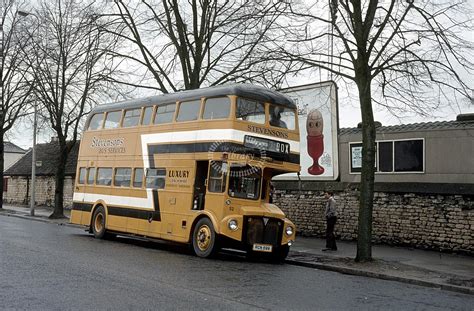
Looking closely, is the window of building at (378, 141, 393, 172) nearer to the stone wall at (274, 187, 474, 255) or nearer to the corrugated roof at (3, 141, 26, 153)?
the stone wall at (274, 187, 474, 255)

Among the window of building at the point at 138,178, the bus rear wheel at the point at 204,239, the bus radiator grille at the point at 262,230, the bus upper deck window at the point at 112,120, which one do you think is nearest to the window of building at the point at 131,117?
the bus upper deck window at the point at 112,120

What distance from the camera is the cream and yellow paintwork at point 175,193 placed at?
15.1 metres

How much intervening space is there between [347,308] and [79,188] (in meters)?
14.9

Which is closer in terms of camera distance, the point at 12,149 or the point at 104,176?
the point at 104,176

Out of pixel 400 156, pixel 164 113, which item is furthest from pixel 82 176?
pixel 400 156

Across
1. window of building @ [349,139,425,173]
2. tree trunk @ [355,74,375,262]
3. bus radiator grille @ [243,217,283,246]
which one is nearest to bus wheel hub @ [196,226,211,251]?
bus radiator grille @ [243,217,283,246]

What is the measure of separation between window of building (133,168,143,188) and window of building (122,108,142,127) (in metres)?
1.60

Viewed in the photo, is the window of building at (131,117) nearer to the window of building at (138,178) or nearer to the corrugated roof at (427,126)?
the window of building at (138,178)

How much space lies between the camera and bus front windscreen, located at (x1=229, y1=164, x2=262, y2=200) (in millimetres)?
15188

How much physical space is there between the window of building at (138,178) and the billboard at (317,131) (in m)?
6.13

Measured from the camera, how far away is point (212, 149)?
15.4 m

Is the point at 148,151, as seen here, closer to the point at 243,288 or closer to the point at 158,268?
the point at 158,268

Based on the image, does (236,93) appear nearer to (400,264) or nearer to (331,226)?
(331,226)

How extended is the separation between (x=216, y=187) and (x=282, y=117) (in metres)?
2.85
